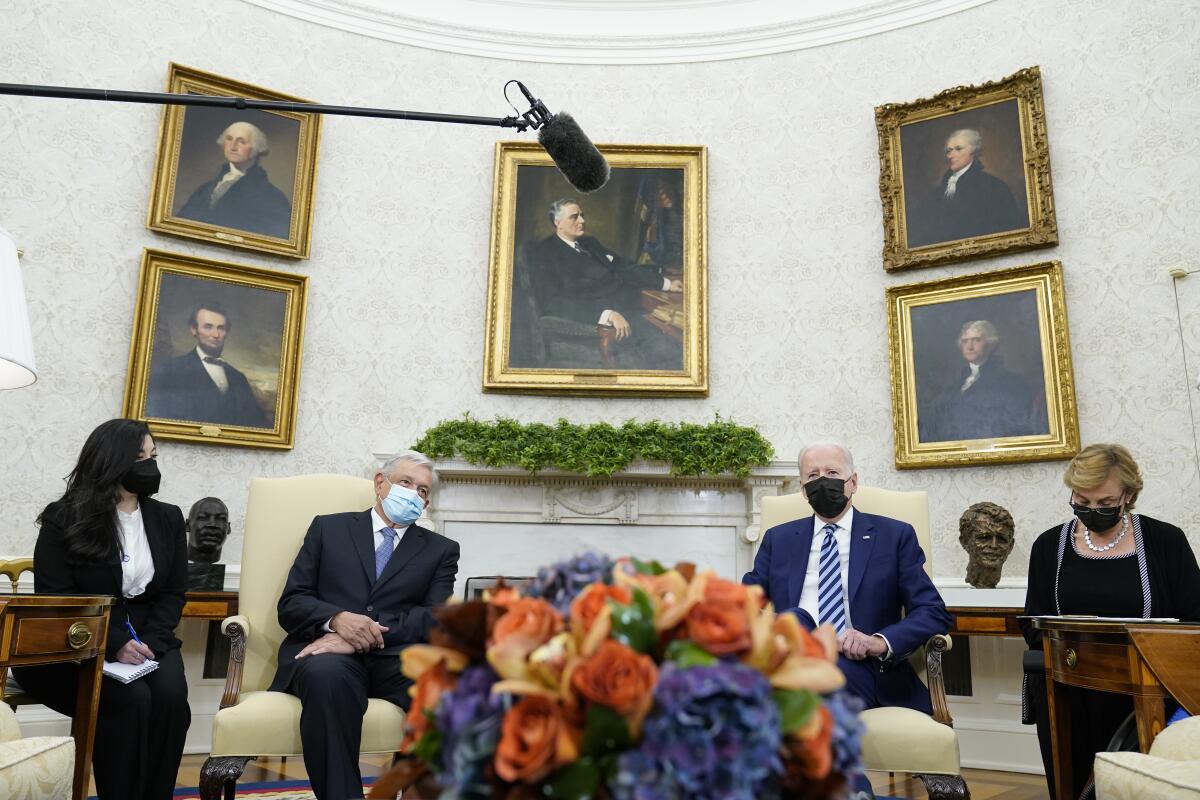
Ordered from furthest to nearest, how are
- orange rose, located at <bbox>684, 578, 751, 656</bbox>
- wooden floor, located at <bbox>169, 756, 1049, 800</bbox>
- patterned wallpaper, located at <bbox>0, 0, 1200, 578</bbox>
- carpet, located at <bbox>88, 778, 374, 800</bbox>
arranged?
patterned wallpaper, located at <bbox>0, 0, 1200, 578</bbox>, wooden floor, located at <bbox>169, 756, 1049, 800</bbox>, carpet, located at <bbox>88, 778, 374, 800</bbox>, orange rose, located at <bbox>684, 578, 751, 656</bbox>

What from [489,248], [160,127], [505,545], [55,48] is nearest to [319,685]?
[505,545]

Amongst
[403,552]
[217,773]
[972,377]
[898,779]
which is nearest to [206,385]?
[403,552]

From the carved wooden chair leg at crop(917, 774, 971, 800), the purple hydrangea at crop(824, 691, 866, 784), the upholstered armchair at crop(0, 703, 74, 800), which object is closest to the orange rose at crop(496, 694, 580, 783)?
the purple hydrangea at crop(824, 691, 866, 784)

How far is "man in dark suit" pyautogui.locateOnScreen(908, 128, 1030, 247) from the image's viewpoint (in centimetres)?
603

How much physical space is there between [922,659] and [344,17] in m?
5.94

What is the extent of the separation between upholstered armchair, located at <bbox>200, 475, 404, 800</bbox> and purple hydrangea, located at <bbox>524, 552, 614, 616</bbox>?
154cm

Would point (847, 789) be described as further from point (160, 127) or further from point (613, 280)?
point (160, 127)

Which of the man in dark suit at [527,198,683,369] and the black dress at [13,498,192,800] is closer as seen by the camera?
the black dress at [13,498,192,800]

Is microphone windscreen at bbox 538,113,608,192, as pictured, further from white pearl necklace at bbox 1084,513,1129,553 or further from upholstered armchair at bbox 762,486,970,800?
white pearl necklace at bbox 1084,513,1129,553

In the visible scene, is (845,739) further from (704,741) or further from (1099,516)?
(1099,516)

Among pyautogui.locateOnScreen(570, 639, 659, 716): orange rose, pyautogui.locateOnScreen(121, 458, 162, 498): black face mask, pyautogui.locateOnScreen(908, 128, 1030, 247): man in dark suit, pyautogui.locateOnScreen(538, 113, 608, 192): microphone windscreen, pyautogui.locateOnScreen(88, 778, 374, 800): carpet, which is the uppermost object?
pyautogui.locateOnScreen(908, 128, 1030, 247): man in dark suit

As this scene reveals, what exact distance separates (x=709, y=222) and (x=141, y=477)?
4.39m

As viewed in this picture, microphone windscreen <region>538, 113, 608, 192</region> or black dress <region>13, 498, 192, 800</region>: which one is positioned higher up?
microphone windscreen <region>538, 113, 608, 192</region>

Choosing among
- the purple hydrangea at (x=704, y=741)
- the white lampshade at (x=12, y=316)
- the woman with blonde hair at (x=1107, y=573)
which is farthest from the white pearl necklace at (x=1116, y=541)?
Result: the white lampshade at (x=12, y=316)
